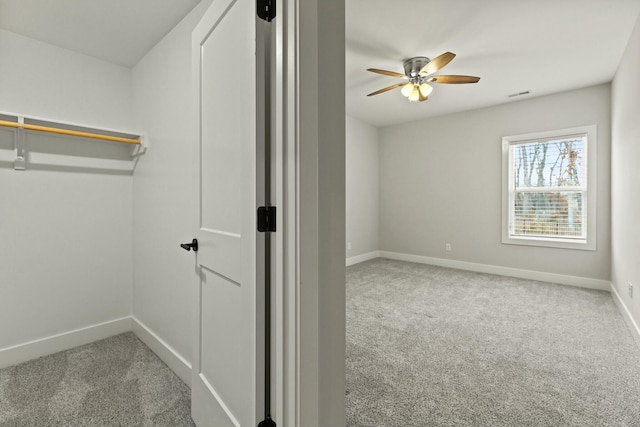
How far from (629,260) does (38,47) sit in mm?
5265

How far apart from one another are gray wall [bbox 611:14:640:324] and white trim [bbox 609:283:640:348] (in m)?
0.05

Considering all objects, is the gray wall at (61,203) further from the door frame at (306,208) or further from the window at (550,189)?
the window at (550,189)

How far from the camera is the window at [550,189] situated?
381 cm

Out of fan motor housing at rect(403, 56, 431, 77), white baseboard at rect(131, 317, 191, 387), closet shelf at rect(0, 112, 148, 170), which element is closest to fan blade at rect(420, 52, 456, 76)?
fan motor housing at rect(403, 56, 431, 77)

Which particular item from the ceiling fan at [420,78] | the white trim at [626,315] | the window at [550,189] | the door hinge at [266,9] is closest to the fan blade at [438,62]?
the ceiling fan at [420,78]

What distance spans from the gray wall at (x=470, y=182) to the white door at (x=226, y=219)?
14.8 feet

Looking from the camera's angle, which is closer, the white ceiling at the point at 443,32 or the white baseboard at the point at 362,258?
the white ceiling at the point at 443,32

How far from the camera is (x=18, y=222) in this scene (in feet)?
6.86

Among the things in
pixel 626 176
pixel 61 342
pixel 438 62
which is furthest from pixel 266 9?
pixel 626 176

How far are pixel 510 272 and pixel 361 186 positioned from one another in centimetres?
273

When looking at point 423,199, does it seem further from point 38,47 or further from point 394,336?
point 38,47

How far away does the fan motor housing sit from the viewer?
297cm

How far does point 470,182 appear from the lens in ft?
15.6

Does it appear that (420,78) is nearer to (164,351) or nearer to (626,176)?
(626,176)
